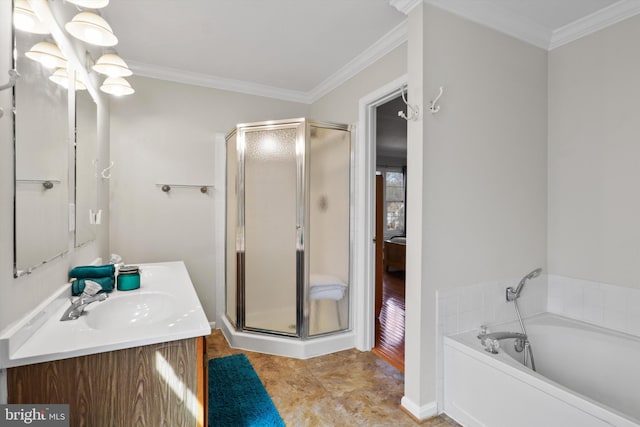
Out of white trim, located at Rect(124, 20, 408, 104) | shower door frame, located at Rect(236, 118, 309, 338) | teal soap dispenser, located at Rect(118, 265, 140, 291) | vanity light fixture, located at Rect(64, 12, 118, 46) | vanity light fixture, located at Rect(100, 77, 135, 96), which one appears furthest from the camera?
shower door frame, located at Rect(236, 118, 309, 338)

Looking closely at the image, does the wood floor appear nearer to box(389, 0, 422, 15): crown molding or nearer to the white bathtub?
the white bathtub

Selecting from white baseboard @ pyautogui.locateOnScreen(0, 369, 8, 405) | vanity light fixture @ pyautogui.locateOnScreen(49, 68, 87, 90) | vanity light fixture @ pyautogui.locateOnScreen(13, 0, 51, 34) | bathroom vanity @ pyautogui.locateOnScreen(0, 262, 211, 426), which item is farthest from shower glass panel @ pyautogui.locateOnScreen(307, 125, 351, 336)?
white baseboard @ pyautogui.locateOnScreen(0, 369, 8, 405)

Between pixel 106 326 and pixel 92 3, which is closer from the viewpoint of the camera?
pixel 92 3

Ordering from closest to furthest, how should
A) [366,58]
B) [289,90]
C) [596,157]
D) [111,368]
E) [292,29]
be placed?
[111,368]
[596,157]
[292,29]
[366,58]
[289,90]

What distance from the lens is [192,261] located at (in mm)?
3201

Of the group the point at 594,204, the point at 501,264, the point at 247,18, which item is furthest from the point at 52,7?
the point at 594,204

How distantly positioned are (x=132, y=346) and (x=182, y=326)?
173mm

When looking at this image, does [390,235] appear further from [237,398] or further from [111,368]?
[111,368]

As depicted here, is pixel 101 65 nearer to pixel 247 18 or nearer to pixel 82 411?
pixel 247 18

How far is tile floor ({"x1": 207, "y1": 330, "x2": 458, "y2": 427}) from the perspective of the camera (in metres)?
1.92

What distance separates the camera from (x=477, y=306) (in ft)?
6.95

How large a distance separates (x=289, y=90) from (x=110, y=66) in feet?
6.42

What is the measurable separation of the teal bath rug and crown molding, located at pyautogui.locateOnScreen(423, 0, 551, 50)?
2.64 m

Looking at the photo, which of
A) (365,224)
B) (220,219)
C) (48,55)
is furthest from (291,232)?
(48,55)
